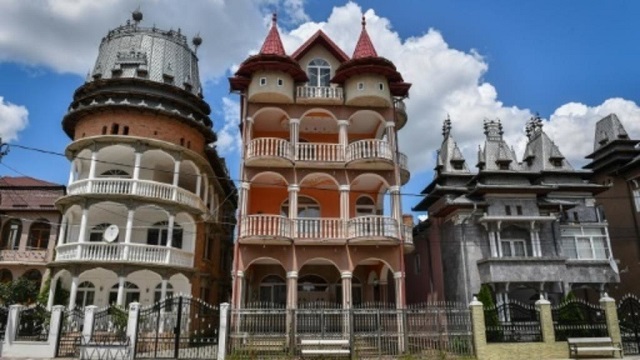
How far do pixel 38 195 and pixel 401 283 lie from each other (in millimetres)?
24748

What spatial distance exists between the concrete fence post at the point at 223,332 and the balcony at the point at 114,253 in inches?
289

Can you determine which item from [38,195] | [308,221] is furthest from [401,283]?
[38,195]

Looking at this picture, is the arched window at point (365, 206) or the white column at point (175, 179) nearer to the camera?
the white column at point (175, 179)

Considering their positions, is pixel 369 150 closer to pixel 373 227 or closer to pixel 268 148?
pixel 373 227

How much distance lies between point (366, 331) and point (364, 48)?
14.3 m

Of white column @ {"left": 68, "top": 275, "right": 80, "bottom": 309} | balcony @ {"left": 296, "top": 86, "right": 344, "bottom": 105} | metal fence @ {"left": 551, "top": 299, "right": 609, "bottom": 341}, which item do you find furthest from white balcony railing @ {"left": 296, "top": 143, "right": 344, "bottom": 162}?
white column @ {"left": 68, "top": 275, "right": 80, "bottom": 309}

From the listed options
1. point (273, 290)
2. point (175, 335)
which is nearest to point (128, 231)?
point (273, 290)

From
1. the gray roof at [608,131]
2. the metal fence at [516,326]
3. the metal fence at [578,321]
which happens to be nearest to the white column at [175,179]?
the metal fence at [516,326]

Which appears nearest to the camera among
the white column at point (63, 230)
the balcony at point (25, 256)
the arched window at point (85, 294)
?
the white column at point (63, 230)

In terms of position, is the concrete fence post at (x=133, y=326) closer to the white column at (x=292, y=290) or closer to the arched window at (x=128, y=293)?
the white column at (x=292, y=290)

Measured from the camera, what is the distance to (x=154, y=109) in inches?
928

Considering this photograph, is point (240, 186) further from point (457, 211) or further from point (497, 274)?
point (497, 274)

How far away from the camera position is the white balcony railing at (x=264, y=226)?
18.8 metres

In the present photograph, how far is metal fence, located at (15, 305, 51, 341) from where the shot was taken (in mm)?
16562
